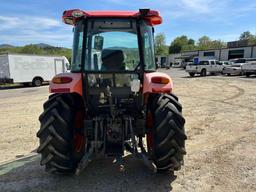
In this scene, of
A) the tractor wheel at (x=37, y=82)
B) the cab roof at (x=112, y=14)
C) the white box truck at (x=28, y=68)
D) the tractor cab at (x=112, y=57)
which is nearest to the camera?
the cab roof at (x=112, y=14)

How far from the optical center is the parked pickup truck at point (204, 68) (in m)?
30.7

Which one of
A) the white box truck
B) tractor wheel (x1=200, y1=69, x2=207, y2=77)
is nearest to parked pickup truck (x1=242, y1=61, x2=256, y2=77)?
tractor wheel (x1=200, y1=69, x2=207, y2=77)

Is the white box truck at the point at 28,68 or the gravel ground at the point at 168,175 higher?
the white box truck at the point at 28,68

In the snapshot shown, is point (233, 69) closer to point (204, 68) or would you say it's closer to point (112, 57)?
point (204, 68)

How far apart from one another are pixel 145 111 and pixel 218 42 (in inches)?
4082

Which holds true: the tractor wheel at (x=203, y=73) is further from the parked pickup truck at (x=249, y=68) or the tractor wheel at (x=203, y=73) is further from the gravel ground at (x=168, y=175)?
the gravel ground at (x=168, y=175)

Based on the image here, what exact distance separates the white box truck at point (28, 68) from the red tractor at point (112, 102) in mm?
18543

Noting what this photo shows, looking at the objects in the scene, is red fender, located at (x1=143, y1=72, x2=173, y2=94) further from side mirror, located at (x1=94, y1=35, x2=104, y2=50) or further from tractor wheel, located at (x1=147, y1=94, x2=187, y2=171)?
side mirror, located at (x1=94, y1=35, x2=104, y2=50)

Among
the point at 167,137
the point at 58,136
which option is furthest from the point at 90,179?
the point at 167,137

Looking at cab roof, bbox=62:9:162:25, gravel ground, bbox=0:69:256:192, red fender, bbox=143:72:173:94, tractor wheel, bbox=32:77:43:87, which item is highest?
cab roof, bbox=62:9:162:25

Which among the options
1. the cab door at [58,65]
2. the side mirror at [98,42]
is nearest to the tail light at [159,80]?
the side mirror at [98,42]

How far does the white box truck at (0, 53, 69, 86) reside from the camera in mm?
21719

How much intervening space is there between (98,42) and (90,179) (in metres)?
2.26

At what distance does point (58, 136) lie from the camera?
3971 mm
